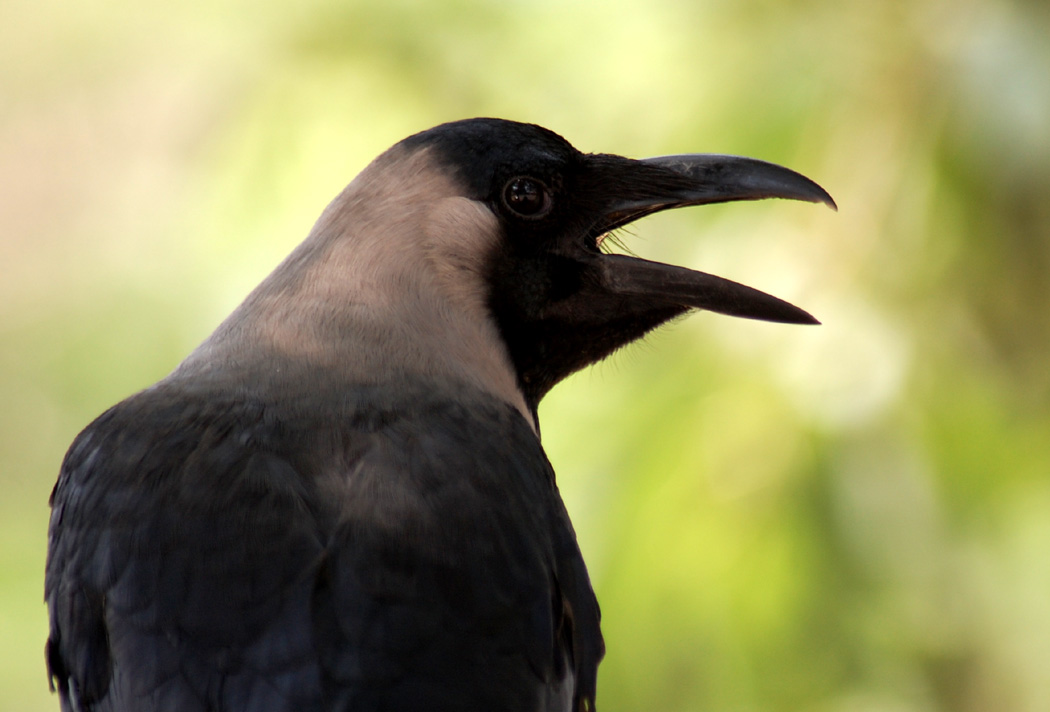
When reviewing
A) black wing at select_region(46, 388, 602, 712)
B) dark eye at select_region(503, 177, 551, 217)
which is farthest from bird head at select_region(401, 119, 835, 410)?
black wing at select_region(46, 388, 602, 712)

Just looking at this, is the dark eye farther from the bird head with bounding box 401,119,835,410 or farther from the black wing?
the black wing

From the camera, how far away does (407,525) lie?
1.90m

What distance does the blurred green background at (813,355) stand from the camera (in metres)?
3.82

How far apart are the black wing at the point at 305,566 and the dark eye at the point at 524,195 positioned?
0.51 metres

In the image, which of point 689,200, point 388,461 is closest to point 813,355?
point 689,200

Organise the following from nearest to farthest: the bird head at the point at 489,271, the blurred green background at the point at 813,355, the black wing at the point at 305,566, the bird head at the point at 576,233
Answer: the black wing at the point at 305,566
the bird head at the point at 489,271
the bird head at the point at 576,233
the blurred green background at the point at 813,355

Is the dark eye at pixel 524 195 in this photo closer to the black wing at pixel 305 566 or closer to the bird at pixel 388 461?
the bird at pixel 388 461

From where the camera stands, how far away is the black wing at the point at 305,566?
1782 mm

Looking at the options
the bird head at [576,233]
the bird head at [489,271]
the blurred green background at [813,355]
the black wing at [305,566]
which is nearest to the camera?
the black wing at [305,566]

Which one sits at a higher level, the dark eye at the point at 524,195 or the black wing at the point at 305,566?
the dark eye at the point at 524,195

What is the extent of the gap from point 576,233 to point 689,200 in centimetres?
24

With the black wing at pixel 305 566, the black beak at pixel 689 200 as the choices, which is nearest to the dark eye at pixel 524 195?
the black beak at pixel 689 200

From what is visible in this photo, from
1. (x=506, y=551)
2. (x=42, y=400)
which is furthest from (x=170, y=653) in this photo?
(x=42, y=400)

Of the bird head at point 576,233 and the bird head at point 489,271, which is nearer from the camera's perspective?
the bird head at point 489,271
